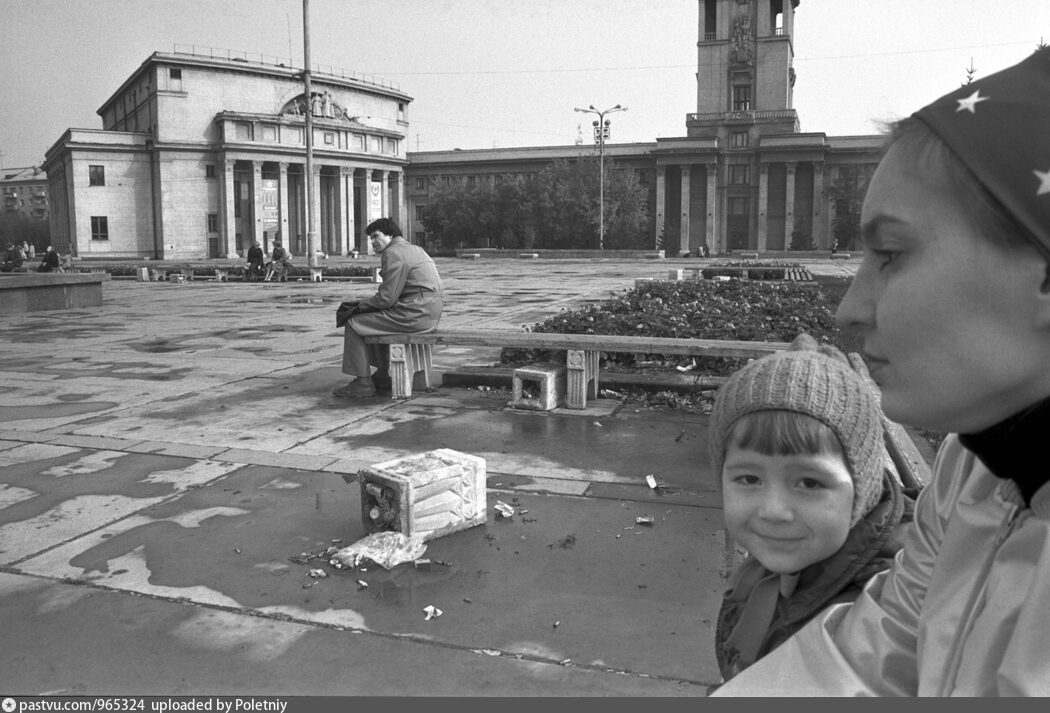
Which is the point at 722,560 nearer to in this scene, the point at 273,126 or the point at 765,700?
the point at 765,700

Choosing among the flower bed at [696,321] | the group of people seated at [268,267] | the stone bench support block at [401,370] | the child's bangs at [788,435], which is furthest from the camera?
the group of people seated at [268,267]

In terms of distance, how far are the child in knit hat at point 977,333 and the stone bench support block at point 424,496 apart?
11.6ft

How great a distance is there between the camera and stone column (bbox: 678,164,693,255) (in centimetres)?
7881

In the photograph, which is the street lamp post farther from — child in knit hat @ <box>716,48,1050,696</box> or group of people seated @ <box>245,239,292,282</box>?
child in knit hat @ <box>716,48,1050,696</box>

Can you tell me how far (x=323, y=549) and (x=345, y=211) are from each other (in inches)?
3306

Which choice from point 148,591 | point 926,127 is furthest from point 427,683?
point 926,127

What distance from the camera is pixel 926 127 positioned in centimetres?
113

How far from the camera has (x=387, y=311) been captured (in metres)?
9.11

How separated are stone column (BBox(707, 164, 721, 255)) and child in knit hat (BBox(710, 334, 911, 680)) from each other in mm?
77416

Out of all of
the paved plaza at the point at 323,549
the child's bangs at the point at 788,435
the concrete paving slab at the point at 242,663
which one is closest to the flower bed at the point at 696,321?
the paved plaza at the point at 323,549

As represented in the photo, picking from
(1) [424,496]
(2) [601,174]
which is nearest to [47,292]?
(1) [424,496]

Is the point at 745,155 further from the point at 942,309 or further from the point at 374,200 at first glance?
the point at 942,309

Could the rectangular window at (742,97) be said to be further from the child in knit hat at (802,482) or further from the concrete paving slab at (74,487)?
the child in knit hat at (802,482)

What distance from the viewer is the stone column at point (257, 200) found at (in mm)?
78188
